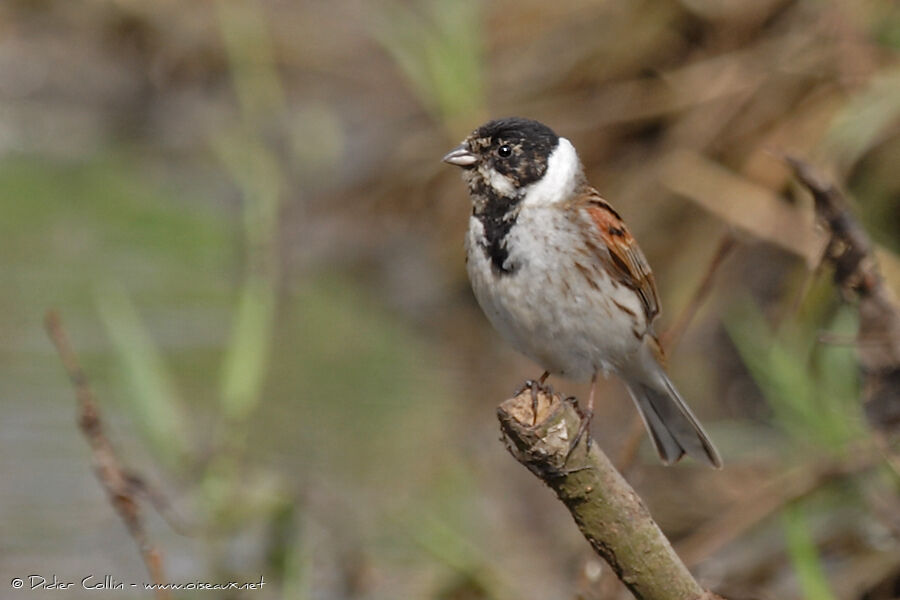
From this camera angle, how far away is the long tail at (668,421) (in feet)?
12.8

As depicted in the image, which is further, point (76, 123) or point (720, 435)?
point (76, 123)

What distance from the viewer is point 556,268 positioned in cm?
361

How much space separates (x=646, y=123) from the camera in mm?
7117

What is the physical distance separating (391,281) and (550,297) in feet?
12.5

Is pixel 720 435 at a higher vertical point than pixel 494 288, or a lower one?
lower

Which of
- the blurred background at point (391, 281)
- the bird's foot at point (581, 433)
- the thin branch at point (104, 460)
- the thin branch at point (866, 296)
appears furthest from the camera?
the blurred background at point (391, 281)

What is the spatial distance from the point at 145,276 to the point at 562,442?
4.53 meters

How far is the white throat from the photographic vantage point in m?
3.75

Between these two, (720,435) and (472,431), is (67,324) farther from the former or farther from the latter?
(720,435)

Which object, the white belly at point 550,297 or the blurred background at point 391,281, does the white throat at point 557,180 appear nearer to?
the white belly at point 550,297

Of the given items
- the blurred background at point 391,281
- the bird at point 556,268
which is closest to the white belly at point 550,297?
the bird at point 556,268

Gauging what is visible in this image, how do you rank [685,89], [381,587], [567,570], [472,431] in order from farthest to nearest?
[685,89] → [472,431] → [567,570] → [381,587]

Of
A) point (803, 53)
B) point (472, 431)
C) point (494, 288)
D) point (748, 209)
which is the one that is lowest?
point (472, 431)

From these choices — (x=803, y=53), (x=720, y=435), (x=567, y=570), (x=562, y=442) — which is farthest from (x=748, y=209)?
(x=562, y=442)
